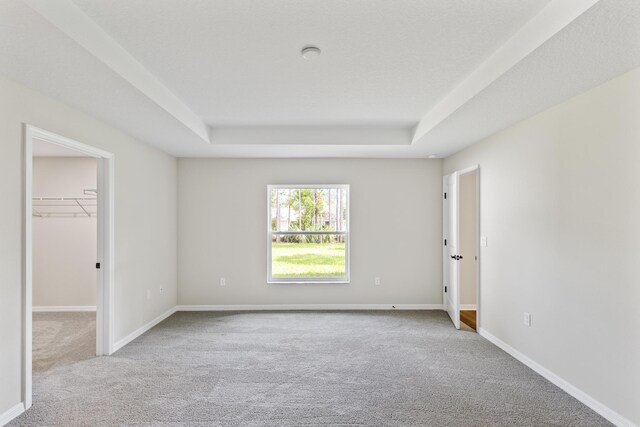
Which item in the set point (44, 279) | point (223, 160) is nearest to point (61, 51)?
point (223, 160)

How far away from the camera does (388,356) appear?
3.48 m

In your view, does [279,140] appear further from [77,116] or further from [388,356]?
[388,356]

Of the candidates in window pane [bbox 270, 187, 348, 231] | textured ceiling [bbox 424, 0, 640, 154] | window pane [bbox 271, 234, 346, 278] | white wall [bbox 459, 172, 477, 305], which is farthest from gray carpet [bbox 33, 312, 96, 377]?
white wall [bbox 459, 172, 477, 305]

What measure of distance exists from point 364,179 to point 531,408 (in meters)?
3.54

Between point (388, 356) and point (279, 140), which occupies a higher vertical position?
point (279, 140)

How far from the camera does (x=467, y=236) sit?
5461mm

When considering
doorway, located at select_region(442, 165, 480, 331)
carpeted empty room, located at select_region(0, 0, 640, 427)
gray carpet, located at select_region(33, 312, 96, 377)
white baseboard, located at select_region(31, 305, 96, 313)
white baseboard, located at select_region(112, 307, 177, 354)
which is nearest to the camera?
carpeted empty room, located at select_region(0, 0, 640, 427)

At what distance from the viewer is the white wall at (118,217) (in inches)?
92.4

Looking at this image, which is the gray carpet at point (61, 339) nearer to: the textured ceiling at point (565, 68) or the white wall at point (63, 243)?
the white wall at point (63, 243)

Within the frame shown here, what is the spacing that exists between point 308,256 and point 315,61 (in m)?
3.45

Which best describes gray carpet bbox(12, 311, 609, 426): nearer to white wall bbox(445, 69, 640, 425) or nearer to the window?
white wall bbox(445, 69, 640, 425)

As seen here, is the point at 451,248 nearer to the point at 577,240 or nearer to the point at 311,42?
the point at 577,240

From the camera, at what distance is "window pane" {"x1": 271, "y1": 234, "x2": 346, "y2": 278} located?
5.37 meters

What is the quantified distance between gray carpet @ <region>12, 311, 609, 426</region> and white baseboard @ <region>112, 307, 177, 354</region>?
0.09m
